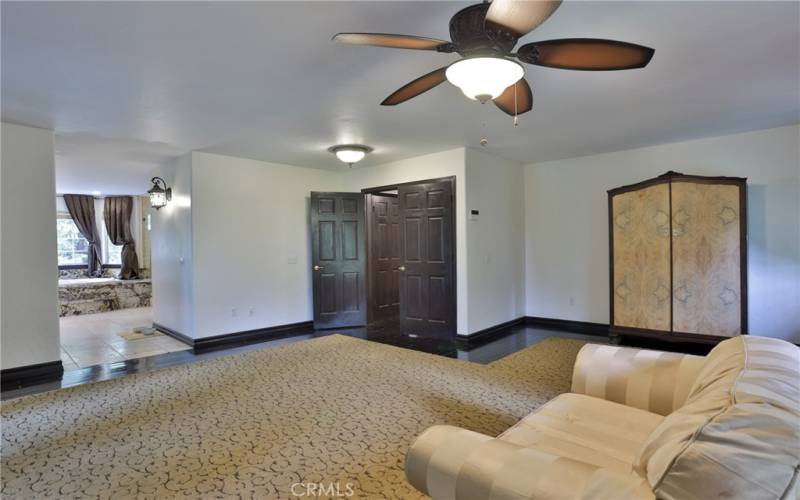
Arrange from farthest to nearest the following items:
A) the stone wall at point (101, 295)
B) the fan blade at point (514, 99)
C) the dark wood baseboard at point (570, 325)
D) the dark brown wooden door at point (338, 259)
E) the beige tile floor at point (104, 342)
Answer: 1. the stone wall at point (101, 295)
2. the dark brown wooden door at point (338, 259)
3. the dark wood baseboard at point (570, 325)
4. the beige tile floor at point (104, 342)
5. the fan blade at point (514, 99)

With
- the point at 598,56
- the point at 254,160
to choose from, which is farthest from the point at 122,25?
the point at 254,160

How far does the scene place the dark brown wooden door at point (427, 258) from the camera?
5.28m

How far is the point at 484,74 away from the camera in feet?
6.53

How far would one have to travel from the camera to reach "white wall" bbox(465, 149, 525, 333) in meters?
5.20

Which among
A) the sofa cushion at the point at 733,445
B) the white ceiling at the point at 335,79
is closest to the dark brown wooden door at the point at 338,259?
the white ceiling at the point at 335,79

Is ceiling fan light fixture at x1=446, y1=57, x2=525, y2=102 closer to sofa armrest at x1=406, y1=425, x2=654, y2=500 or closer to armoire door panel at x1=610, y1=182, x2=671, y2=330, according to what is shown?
sofa armrest at x1=406, y1=425, x2=654, y2=500

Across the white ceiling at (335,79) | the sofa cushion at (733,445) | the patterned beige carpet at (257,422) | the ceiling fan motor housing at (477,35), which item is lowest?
the patterned beige carpet at (257,422)

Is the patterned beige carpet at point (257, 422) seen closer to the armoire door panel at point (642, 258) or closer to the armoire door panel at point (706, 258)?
the armoire door panel at point (642, 258)

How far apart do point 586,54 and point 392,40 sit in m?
0.91

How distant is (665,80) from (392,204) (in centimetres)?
476

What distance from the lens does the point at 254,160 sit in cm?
570

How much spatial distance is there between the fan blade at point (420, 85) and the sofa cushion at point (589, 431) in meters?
1.78

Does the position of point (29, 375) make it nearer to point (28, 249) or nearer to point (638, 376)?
point (28, 249)

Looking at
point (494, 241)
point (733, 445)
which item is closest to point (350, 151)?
point (494, 241)
